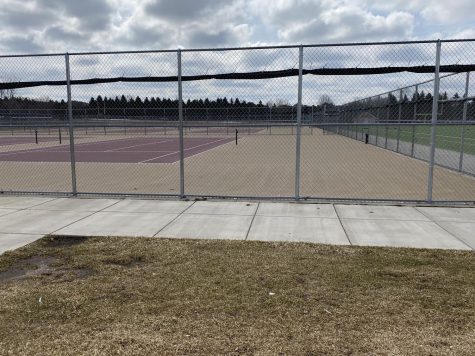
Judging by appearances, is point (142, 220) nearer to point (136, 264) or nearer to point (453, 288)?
point (136, 264)

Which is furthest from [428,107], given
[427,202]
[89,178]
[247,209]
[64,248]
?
[64,248]

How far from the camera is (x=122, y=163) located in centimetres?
1761

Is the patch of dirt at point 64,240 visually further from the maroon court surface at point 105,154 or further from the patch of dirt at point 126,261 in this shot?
the maroon court surface at point 105,154

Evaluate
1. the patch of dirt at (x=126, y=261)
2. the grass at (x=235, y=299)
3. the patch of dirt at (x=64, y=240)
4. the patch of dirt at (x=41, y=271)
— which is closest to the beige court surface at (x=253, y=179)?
the patch of dirt at (x=64, y=240)

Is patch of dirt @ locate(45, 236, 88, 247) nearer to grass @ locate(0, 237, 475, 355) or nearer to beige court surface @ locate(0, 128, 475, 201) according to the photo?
grass @ locate(0, 237, 475, 355)

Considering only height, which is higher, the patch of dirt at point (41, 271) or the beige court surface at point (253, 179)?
the beige court surface at point (253, 179)

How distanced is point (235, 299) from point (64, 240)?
11.0 ft

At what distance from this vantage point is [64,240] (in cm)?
625

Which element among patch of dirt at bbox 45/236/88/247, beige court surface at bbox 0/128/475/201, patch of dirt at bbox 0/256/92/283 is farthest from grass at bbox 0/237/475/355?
beige court surface at bbox 0/128/475/201

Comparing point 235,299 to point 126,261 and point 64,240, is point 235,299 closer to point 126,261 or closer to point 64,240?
point 126,261

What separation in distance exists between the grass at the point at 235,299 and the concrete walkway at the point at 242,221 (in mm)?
563

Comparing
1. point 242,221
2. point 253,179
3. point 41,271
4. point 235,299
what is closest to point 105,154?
point 253,179

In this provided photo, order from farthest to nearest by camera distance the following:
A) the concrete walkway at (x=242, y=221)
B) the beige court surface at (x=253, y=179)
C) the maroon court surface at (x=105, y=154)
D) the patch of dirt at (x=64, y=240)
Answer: the maroon court surface at (x=105, y=154)
the beige court surface at (x=253, y=179)
the concrete walkway at (x=242, y=221)
the patch of dirt at (x=64, y=240)

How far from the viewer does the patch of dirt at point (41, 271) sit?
4.82 metres
